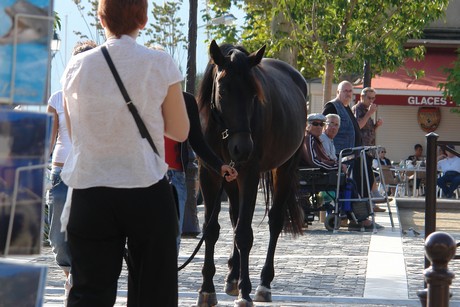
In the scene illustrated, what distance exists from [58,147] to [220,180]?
4.94 ft

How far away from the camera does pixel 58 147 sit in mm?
8508

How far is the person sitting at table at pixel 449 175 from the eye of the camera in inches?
1094

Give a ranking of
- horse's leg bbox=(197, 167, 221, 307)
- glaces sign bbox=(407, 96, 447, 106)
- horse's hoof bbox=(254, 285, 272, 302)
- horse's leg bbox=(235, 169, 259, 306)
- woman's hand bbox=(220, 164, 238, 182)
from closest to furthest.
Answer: woman's hand bbox=(220, 164, 238, 182), horse's leg bbox=(235, 169, 259, 306), horse's leg bbox=(197, 167, 221, 307), horse's hoof bbox=(254, 285, 272, 302), glaces sign bbox=(407, 96, 447, 106)

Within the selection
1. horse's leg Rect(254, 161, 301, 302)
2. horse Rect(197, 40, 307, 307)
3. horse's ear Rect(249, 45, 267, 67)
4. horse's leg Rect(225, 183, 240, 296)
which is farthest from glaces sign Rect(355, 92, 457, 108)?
horse's ear Rect(249, 45, 267, 67)

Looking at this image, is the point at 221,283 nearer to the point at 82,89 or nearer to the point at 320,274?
the point at 320,274

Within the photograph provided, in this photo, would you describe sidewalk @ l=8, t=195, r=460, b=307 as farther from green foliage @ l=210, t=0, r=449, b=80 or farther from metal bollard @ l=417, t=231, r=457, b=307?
green foliage @ l=210, t=0, r=449, b=80

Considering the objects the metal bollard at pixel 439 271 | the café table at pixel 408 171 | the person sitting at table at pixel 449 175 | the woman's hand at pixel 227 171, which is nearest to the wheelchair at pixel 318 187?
the woman's hand at pixel 227 171

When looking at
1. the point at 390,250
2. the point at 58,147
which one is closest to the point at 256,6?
the point at 390,250

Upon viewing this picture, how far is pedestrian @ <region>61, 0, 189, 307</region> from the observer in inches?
208

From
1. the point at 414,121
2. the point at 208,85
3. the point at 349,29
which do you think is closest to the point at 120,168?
the point at 208,85

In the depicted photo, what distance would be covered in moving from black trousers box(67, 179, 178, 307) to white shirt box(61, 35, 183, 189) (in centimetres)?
7

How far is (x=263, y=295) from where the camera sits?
946 cm

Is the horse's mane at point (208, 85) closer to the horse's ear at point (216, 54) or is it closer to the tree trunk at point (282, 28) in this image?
the horse's ear at point (216, 54)

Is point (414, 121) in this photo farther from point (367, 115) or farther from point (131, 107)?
point (131, 107)
